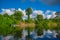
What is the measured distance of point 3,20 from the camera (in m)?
5.82

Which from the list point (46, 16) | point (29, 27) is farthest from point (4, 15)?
point (46, 16)

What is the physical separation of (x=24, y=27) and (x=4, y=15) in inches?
30.5

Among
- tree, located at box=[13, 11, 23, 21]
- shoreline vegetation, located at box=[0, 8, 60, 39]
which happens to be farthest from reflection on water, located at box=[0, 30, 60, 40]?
tree, located at box=[13, 11, 23, 21]

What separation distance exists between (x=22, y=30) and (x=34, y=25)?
427 millimetres

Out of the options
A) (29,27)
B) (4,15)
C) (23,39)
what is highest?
(4,15)

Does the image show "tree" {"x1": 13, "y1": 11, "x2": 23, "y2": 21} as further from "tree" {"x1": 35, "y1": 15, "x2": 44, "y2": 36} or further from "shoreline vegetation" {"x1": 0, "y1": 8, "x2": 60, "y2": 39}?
"tree" {"x1": 35, "y1": 15, "x2": 44, "y2": 36}

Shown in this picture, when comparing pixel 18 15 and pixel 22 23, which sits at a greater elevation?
pixel 18 15

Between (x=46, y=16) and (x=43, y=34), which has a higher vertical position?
(x=46, y=16)

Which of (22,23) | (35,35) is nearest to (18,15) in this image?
(22,23)

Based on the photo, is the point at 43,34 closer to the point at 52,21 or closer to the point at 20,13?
the point at 52,21

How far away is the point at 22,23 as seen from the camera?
5.61 m

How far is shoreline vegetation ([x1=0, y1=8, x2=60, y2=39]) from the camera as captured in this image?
559 cm

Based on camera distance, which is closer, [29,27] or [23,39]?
[23,39]

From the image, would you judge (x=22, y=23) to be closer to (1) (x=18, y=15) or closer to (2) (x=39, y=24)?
(1) (x=18, y=15)
